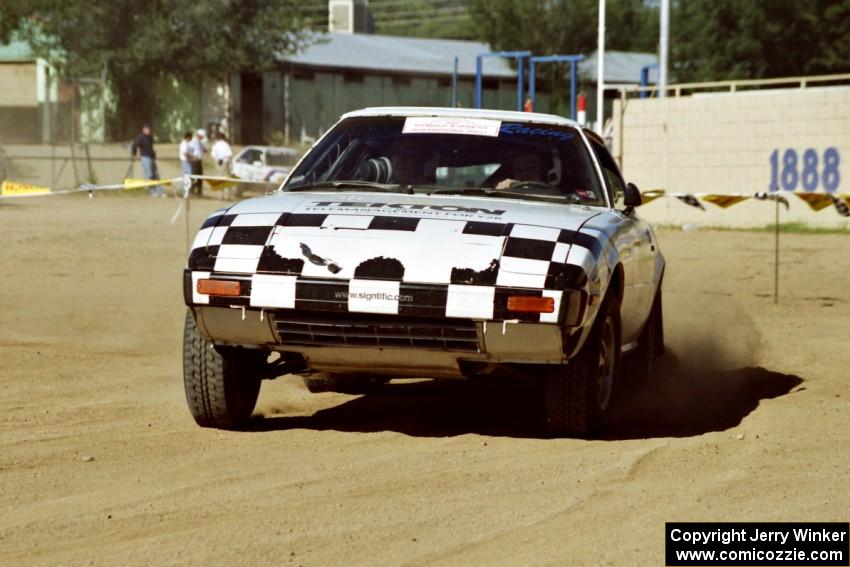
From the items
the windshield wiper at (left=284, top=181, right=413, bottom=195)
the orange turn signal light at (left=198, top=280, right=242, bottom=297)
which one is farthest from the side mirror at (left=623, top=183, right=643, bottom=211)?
the orange turn signal light at (left=198, top=280, right=242, bottom=297)

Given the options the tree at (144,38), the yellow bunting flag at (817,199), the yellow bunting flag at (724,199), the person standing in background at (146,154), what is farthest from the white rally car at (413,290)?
the tree at (144,38)

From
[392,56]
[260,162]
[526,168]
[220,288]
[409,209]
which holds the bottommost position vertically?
[260,162]

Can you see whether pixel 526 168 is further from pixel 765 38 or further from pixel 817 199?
pixel 765 38

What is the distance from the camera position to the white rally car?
5.66 meters

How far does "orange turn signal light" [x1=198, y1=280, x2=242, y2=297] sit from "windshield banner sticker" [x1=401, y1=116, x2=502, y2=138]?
5.82 ft

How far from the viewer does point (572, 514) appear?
191 inches

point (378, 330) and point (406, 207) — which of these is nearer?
point (378, 330)

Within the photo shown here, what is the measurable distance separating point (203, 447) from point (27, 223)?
15.5m

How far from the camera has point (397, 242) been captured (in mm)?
5773

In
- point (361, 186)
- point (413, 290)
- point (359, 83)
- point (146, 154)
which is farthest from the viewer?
point (359, 83)

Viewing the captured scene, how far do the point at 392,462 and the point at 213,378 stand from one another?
0.99m

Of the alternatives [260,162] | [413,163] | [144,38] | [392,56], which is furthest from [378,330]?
[392,56]

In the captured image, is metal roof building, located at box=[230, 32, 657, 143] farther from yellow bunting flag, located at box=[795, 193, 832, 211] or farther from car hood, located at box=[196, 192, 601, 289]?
car hood, located at box=[196, 192, 601, 289]

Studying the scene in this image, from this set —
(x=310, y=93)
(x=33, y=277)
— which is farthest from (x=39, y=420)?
(x=310, y=93)
